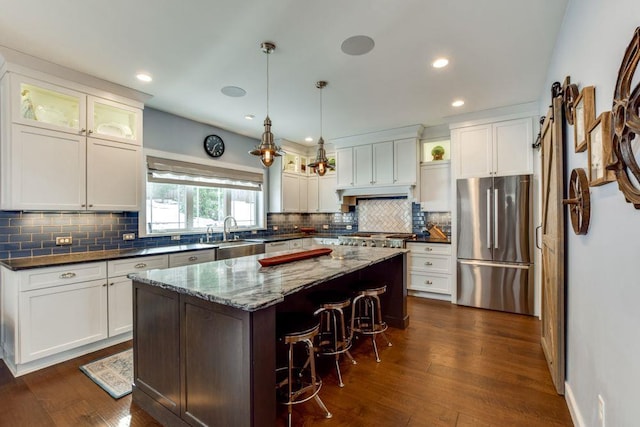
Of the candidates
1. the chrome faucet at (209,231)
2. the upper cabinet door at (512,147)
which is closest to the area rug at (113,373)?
the chrome faucet at (209,231)

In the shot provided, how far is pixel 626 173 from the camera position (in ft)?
3.54

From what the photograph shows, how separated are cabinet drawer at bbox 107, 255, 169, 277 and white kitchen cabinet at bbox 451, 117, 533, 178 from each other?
3.95 meters

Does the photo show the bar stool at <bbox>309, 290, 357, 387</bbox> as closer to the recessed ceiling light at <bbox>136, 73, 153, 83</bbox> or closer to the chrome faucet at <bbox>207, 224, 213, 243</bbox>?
the chrome faucet at <bbox>207, 224, 213, 243</bbox>

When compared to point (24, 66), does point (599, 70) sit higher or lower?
lower

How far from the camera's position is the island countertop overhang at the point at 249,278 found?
1.50m

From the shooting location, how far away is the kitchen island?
145 cm

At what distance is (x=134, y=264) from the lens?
121 inches

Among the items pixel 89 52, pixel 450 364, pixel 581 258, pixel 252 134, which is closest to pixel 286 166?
pixel 252 134

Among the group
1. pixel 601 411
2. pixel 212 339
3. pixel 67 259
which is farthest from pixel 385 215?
pixel 67 259

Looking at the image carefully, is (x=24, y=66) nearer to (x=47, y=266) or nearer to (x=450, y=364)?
(x=47, y=266)

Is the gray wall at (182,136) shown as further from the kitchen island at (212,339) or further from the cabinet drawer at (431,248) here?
the cabinet drawer at (431,248)

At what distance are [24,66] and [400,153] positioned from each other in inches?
175

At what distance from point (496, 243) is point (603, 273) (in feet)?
8.88

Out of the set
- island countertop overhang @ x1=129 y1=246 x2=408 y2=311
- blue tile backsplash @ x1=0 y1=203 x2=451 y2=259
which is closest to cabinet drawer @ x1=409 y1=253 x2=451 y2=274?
island countertop overhang @ x1=129 y1=246 x2=408 y2=311
